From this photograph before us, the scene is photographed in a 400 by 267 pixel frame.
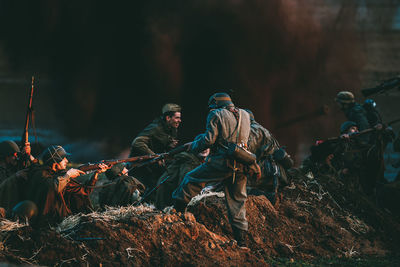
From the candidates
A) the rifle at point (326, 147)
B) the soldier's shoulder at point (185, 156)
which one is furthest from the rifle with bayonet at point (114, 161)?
the rifle at point (326, 147)

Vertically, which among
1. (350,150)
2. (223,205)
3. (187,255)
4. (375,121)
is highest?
(375,121)

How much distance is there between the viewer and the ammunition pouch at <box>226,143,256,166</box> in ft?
20.4

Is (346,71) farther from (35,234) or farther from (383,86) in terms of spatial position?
(35,234)

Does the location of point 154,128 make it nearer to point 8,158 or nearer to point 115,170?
point 115,170

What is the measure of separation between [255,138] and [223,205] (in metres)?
1.24

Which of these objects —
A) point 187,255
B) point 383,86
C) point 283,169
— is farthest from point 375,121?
point 187,255

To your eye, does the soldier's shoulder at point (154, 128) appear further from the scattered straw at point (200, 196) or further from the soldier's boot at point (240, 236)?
the soldier's boot at point (240, 236)

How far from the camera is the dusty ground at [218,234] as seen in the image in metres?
5.10

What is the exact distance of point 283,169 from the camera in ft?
25.8

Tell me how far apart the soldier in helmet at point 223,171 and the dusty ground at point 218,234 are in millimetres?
285

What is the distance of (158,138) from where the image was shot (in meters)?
8.11

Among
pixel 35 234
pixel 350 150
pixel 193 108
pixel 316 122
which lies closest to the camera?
pixel 35 234

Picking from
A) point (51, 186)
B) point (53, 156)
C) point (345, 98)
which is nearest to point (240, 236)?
point (51, 186)

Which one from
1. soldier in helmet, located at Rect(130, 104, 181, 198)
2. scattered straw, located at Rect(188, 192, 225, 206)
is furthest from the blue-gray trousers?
soldier in helmet, located at Rect(130, 104, 181, 198)
